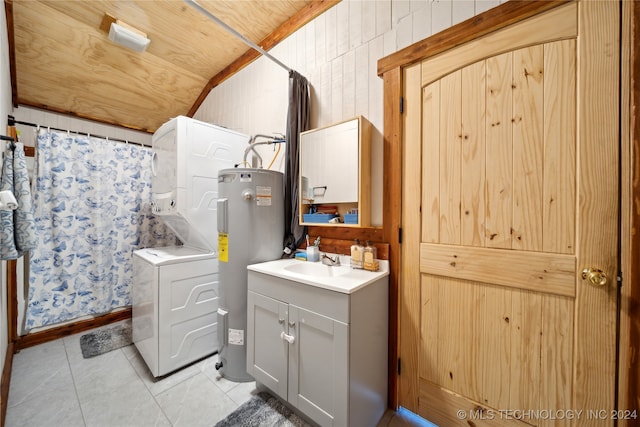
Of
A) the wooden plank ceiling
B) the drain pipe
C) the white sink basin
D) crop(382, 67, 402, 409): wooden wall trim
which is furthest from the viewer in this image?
the drain pipe

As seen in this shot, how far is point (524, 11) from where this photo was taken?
1.08 metres

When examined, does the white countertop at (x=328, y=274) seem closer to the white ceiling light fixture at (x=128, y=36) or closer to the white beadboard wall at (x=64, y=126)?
the white ceiling light fixture at (x=128, y=36)

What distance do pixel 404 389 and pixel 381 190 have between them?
4.02 feet

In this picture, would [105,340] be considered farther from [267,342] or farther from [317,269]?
[317,269]

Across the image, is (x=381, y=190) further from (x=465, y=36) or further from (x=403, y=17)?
(x=403, y=17)

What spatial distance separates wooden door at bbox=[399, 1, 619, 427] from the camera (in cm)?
96

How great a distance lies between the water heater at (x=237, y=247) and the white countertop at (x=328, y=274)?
0.19m

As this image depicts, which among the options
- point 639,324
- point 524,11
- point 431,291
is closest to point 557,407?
point 639,324

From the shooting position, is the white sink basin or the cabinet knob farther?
the white sink basin

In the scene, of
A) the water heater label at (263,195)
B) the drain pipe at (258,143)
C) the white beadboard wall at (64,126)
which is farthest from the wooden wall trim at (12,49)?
the water heater label at (263,195)

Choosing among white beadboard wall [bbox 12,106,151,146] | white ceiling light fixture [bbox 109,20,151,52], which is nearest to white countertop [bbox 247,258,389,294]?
white ceiling light fixture [bbox 109,20,151,52]

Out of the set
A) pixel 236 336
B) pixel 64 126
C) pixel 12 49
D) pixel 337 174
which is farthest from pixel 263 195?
pixel 64 126

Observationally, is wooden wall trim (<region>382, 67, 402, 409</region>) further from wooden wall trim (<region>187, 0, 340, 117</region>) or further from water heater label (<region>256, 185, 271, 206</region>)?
wooden wall trim (<region>187, 0, 340, 117</region>)

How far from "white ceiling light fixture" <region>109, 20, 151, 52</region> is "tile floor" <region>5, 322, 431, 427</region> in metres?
2.68
